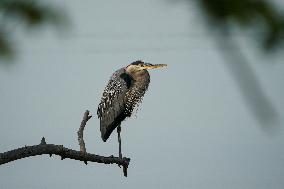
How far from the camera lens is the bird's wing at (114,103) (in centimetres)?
1148

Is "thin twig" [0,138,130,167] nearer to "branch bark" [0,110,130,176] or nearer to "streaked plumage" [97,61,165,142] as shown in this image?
"branch bark" [0,110,130,176]

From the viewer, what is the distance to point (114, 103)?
11.9 metres

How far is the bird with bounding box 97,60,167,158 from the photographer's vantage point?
11578 mm

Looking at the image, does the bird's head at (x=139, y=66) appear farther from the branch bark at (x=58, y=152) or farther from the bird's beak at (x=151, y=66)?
the branch bark at (x=58, y=152)

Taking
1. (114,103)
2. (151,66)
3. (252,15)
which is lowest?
(252,15)

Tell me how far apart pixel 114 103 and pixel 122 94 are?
0.28 m

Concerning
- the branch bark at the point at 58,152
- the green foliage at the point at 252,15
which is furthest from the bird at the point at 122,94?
the green foliage at the point at 252,15

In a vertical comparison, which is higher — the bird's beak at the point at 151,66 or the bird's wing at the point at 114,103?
the bird's beak at the point at 151,66

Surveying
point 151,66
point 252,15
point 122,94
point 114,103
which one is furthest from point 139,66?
point 252,15

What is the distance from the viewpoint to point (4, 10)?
1807mm

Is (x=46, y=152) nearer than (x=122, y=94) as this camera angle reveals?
Yes

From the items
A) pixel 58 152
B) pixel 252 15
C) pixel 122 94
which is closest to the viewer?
pixel 252 15

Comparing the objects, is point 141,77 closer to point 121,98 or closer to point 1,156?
point 121,98

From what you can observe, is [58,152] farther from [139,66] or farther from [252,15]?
[139,66]
